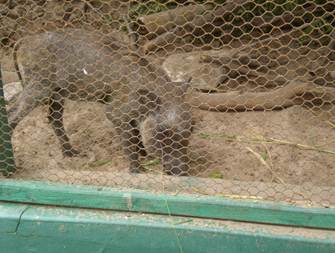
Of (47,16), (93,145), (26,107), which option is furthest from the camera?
(47,16)

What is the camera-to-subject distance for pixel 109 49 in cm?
394

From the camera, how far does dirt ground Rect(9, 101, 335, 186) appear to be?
3.64 meters

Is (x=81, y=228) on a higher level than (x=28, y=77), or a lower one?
lower

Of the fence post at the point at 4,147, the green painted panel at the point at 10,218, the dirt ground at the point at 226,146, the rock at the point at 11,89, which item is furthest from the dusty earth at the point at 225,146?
the green painted panel at the point at 10,218

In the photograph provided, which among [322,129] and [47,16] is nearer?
[322,129]

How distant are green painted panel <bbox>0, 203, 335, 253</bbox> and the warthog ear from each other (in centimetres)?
139

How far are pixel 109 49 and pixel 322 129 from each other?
1881mm

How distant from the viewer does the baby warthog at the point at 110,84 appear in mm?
3873

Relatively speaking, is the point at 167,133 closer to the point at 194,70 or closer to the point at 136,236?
the point at 136,236

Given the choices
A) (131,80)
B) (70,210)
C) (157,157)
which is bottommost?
(157,157)

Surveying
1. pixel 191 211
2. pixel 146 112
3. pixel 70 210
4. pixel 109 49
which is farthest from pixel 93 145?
pixel 191 211

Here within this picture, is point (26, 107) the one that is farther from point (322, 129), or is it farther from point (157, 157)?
point (322, 129)

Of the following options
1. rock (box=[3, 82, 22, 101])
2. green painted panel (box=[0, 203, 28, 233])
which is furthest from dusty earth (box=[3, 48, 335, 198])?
green painted panel (box=[0, 203, 28, 233])

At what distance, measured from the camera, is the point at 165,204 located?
2639mm
